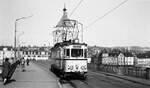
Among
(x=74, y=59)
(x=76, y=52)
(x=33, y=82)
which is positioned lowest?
(x=33, y=82)

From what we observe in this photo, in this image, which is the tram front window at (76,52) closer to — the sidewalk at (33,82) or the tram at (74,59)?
the tram at (74,59)

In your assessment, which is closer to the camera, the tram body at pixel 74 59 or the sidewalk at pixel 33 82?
the sidewalk at pixel 33 82

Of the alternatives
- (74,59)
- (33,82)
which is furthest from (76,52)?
(33,82)

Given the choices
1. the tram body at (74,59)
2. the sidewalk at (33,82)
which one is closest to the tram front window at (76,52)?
the tram body at (74,59)

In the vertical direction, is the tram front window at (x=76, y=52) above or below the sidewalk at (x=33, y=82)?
above

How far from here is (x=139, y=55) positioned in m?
162

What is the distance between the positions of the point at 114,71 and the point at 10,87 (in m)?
20.1

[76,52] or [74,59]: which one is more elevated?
[76,52]

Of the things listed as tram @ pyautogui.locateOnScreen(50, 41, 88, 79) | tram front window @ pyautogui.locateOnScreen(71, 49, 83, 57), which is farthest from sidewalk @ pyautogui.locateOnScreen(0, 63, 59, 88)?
tram front window @ pyautogui.locateOnScreen(71, 49, 83, 57)

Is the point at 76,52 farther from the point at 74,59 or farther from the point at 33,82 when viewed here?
the point at 33,82

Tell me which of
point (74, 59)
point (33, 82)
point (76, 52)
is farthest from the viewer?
point (76, 52)

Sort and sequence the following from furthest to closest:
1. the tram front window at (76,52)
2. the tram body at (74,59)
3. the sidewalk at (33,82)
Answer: the tram front window at (76,52)
the tram body at (74,59)
the sidewalk at (33,82)

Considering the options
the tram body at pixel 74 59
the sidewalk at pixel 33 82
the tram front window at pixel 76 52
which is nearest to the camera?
the sidewalk at pixel 33 82

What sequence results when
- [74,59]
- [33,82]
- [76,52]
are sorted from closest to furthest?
[33,82] < [74,59] < [76,52]
